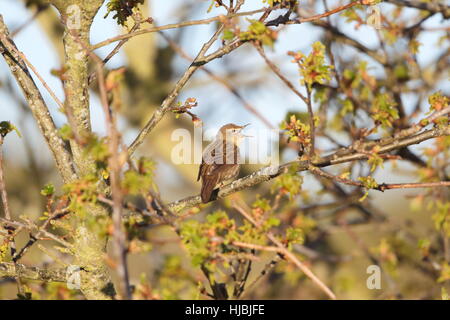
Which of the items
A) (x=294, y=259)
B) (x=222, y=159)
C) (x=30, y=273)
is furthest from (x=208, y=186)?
(x=294, y=259)

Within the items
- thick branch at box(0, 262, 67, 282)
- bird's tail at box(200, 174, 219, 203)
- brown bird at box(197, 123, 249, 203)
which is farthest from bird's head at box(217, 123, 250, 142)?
thick branch at box(0, 262, 67, 282)

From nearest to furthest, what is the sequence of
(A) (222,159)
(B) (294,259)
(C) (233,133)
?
(B) (294,259) → (A) (222,159) → (C) (233,133)

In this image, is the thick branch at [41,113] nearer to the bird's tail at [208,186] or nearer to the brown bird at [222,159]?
the bird's tail at [208,186]

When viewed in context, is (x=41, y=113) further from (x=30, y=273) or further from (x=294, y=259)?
(x=294, y=259)

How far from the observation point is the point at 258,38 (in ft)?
8.79

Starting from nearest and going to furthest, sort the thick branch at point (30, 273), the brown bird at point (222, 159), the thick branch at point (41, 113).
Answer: the thick branch at point (30, 273) → the thick branch at point (41, 113) → the brown bird at point (222, 159)

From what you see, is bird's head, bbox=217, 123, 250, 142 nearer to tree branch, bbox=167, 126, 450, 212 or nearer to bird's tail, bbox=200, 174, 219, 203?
bird's tail, bbox=200, 174, 219, 203

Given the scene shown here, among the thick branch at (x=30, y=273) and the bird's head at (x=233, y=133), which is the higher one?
the bird's head at (x=233, y=133)

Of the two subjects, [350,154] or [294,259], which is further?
[350,154]

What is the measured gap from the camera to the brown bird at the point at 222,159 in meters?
4.25

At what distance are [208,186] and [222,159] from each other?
95cm

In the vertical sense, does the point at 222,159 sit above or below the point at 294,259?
above

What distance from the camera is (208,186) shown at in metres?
3.95

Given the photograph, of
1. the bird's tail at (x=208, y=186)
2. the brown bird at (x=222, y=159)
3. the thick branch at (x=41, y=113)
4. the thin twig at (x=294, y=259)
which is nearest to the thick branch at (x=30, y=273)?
the thick branch at (x=41, y=113)
